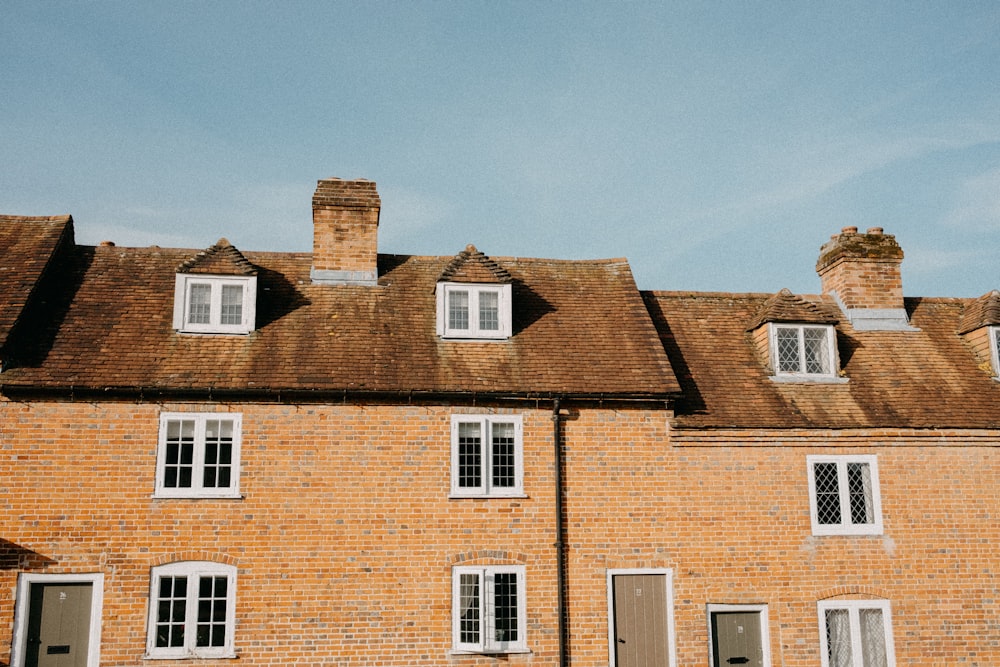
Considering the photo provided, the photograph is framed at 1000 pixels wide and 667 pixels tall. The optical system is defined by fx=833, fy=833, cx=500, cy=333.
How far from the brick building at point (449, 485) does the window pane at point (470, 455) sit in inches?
2.2

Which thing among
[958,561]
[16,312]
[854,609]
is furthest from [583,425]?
[16,312]

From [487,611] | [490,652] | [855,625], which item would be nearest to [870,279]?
[855,625]

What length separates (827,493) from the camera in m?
16.9

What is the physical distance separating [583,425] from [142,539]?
851 cm

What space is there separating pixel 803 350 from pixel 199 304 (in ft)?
43.2

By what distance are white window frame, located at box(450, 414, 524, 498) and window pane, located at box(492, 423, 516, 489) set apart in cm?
9

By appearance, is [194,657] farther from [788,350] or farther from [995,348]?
[995,348]

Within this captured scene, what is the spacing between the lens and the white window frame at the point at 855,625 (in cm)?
1608

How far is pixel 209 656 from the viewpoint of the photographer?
48.3 feet

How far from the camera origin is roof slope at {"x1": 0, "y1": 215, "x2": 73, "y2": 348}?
52.9 ft

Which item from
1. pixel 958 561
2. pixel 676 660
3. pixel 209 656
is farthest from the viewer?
pixel 958 561

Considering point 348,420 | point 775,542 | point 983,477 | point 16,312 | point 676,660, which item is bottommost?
point 676,660

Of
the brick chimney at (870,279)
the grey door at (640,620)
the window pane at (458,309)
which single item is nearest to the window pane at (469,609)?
the grey door at (640,620)

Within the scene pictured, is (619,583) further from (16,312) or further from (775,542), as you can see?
(16,312)
